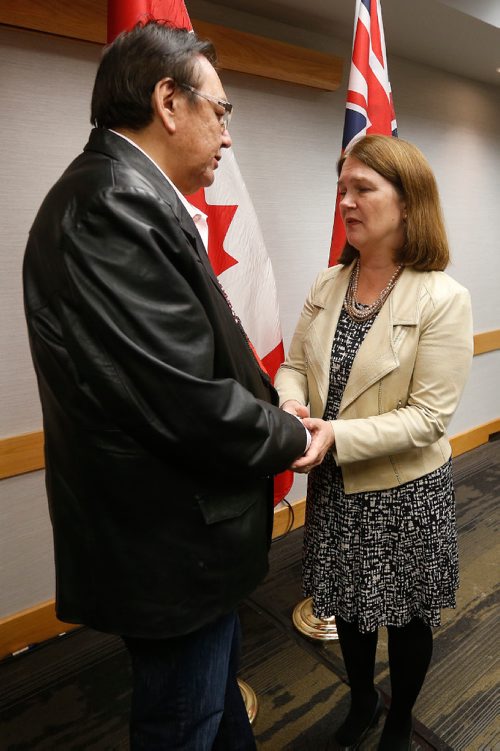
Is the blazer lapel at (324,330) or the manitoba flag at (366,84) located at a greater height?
the manitoba flag at (366,84)

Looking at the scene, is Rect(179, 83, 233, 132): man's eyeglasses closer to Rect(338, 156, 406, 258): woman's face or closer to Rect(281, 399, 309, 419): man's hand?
Rect(338, 156, 406, 258): woman's face

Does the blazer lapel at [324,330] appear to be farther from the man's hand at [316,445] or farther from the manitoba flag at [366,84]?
the manitoba flag at [366,84]

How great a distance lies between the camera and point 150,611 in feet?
2.89

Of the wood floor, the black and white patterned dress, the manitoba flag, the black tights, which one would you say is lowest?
the wood floor

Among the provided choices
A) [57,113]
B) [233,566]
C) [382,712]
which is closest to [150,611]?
[233,566]

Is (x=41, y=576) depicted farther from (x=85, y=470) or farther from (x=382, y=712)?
(x=85, y=470)

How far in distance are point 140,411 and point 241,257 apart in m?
1.11

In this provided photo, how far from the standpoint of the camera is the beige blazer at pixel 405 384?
121cm

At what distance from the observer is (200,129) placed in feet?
2.93

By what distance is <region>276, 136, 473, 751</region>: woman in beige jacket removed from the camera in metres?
1.22

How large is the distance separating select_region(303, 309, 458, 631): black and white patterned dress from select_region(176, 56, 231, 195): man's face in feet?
1.91

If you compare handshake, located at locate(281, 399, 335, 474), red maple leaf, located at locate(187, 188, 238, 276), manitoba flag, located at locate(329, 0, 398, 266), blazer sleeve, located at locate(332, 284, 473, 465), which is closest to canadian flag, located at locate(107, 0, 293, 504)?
red maple leaf, located at locate(187, 188, 238, 276)

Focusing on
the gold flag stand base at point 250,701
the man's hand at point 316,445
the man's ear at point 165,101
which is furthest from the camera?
the gold flag stand base at point 250,701

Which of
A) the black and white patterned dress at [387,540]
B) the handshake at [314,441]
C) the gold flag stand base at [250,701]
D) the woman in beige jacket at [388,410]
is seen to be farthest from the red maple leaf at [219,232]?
the gold flag stand base at [250,701]
